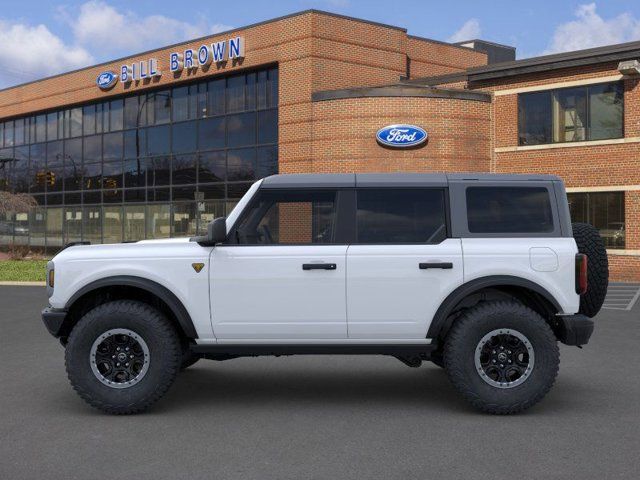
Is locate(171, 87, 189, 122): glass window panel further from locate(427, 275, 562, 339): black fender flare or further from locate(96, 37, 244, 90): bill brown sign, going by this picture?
locate(427, 275, 562, 339): black fender flare

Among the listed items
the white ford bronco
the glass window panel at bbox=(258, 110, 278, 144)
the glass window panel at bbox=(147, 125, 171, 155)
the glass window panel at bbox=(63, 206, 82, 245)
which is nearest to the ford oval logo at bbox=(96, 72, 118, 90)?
the glass window panel at bbox=(147, 125, 171, 155)

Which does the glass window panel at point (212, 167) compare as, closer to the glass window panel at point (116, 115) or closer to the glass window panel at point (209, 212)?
the glass window panel at point (209, 212)

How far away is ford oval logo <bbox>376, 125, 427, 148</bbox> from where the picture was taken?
25109 mm

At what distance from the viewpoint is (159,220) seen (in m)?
33.2

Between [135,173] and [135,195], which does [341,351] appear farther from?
[135,173]

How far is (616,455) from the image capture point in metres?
5.18

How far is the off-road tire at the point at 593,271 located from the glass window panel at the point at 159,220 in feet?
88.9

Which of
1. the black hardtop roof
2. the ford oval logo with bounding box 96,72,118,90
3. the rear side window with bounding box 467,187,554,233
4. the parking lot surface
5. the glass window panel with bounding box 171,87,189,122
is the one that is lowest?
the parking lot surface

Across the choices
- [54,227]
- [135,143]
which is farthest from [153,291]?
[54,227]

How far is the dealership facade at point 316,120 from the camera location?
2367 centimetres

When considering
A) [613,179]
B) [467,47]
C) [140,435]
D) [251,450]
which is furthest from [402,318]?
[467,47]

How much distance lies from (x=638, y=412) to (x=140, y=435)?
Result: 4.14 m

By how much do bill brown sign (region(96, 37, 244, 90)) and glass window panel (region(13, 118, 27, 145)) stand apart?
8788 millimetres

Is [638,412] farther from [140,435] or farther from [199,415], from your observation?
[140,435]
